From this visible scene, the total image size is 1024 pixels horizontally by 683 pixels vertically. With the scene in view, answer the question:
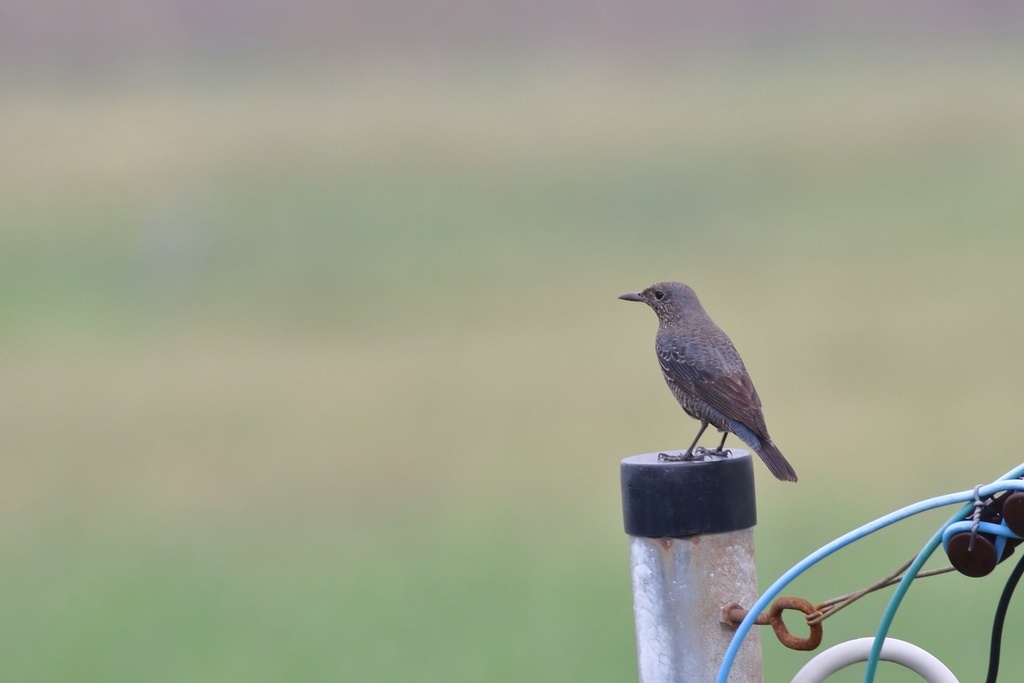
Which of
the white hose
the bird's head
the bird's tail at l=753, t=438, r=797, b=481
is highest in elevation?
the bird's head

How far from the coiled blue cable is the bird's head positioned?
9.45ft

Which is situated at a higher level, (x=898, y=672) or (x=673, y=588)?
(x=673, y=588)

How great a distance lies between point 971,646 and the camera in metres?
13.9

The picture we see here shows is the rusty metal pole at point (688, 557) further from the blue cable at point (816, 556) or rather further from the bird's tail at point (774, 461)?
the bird's tail at point (774, 461)

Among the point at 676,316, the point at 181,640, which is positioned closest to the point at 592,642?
the point at 181,640

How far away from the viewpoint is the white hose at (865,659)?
3295mm

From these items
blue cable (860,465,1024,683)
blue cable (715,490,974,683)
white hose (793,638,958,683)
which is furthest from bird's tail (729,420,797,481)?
blue cable (860,465,1024,683)

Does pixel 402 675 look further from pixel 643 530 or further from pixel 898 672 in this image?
pixel 643 530

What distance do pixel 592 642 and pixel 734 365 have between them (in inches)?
337

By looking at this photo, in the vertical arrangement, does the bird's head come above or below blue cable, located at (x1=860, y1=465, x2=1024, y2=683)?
above

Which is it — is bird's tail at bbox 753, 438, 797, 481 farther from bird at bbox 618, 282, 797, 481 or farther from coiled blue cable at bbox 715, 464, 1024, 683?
coiled blue cable at bbox 715, 464, 1024, 683

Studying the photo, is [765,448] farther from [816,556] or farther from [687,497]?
[816,556]

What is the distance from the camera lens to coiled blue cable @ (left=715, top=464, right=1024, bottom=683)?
2.83m

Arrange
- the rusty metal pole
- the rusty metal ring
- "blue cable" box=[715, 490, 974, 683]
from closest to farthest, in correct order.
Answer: "blue cable" box=[715, 490, 974, 683] < the rusty metal ring < the rusty metal pole
